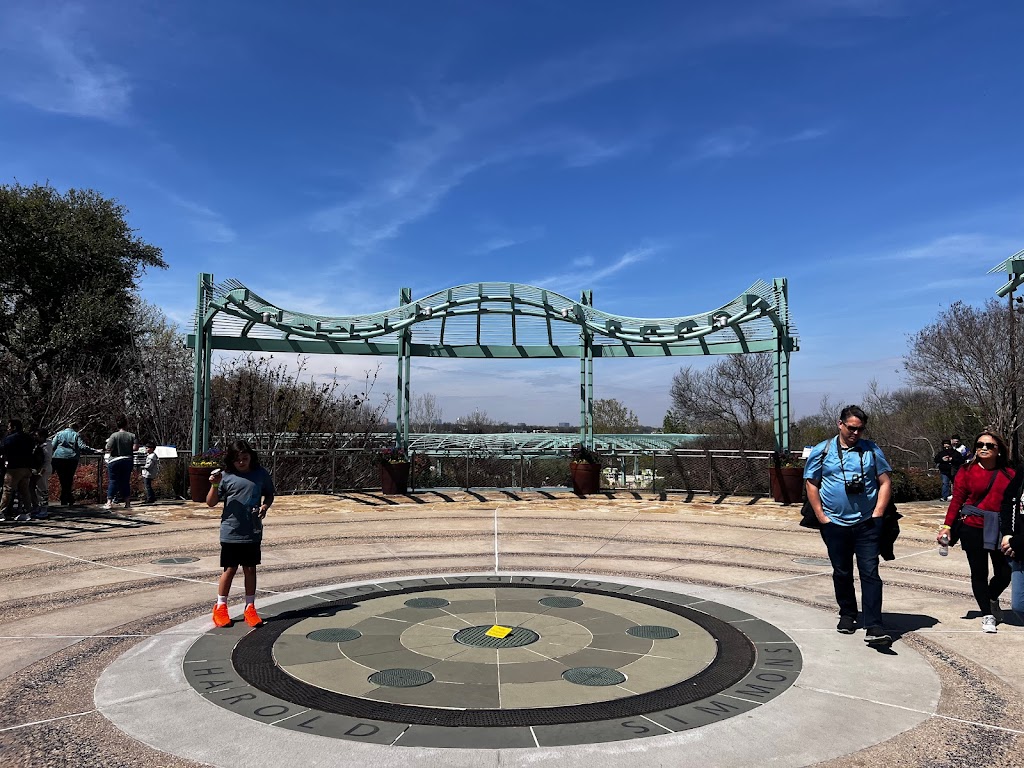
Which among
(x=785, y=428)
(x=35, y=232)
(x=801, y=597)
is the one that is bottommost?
(x=801, y=597)

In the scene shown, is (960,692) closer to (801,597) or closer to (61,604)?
(801,597)

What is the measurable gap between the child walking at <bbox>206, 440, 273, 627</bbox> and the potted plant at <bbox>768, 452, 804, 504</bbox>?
1279cm

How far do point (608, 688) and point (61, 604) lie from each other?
5.45 m

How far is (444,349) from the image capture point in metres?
19.8

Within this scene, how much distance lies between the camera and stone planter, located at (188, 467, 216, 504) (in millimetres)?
14414

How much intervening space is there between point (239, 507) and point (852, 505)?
5007 millimetres

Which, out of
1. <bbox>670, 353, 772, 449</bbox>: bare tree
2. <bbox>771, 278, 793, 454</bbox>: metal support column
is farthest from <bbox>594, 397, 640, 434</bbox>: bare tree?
<bbox>771, 278, 793, 454</bbox>: metal support column

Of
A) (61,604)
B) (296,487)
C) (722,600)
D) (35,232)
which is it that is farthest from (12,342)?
(722,600)

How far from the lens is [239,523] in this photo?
19.1 ft

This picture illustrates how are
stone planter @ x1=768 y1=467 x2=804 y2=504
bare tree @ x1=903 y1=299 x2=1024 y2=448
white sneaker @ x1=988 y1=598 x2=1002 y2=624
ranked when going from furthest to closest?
1. bare tree @ x1=903 y1=299 x2=1024 y2=448
2. stone planter @ x1=768 y1=467 x2=804 y2=504
3. white sneaker @ x1=988 y1=598 x2=1002 y2=624

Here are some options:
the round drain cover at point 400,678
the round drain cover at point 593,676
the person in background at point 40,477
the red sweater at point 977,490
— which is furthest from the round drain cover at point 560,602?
the person in background at point 40,477

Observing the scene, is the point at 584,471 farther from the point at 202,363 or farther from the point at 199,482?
the point at 202,363

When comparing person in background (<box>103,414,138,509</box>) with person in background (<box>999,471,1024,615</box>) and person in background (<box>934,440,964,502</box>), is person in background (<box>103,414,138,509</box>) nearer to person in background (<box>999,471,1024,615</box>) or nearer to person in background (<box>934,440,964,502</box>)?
person in background (<box>999,471,1024,615</box>)

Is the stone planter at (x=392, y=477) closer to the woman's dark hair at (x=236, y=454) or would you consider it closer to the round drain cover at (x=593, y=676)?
the woman's dark hair at (x=236, y=454)
